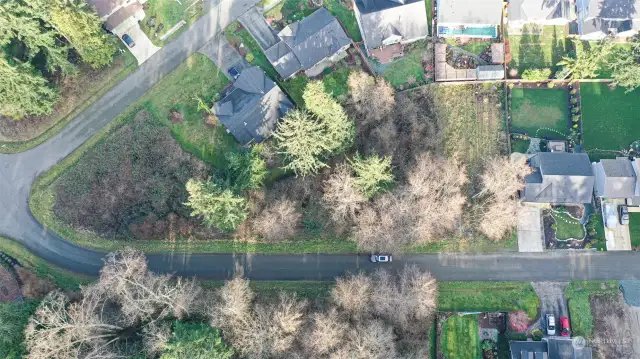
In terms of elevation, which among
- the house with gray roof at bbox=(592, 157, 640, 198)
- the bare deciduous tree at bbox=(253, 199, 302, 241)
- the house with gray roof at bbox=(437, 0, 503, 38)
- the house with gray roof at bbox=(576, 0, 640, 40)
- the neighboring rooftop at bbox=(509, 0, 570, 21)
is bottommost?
the house with gray roof at bbox=(592, 157, 640, 198)

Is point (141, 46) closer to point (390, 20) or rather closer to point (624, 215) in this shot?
point (390, 20)

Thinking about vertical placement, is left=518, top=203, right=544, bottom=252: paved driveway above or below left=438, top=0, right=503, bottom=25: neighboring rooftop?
below

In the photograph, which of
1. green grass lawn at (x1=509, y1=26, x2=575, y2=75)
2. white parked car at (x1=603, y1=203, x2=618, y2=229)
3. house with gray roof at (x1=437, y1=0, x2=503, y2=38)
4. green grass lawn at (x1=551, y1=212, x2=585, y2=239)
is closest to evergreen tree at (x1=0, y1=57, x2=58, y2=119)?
house with gray roof at (x1=437, y1=0, x2=503, y2=38)

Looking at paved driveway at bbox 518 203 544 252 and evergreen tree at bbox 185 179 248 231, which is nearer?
evergreen tree at bbox 185 179 248 231

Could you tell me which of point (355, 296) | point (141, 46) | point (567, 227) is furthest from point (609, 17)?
point (141, 46)

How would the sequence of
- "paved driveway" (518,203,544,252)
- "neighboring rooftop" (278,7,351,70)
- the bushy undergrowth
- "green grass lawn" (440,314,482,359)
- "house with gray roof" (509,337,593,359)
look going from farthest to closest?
"neighboring rooftop" (278,7,351,70), the bushy undergrowth, "paved driveway" (518,203,544,252), "green grass lawn" (440,314,482,359), "house with gray roof" (509,337,593,359)

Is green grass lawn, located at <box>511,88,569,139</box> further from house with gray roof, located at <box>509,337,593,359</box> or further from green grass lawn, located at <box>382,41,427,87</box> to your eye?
house with gray roof, located at <box>509,337,593,359</box>

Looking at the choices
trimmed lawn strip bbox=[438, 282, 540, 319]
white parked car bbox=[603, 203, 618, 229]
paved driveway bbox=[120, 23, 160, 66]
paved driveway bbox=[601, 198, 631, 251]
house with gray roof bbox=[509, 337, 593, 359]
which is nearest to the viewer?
house with gray roof bbox=[509, 337, 593, 359]

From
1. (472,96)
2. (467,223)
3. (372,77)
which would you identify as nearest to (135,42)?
(372,77)
